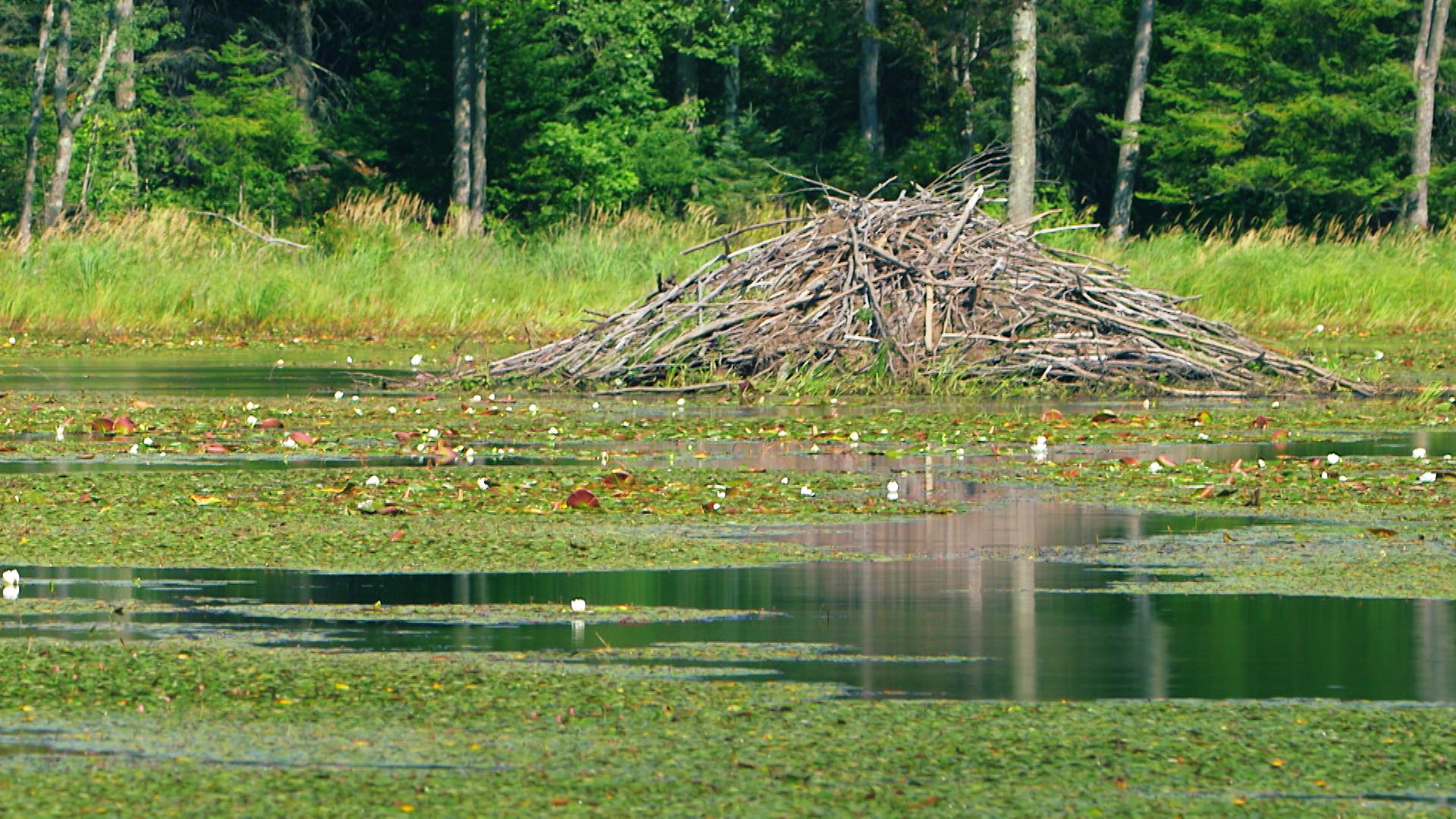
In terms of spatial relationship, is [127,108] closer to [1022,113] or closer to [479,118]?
[479,118]

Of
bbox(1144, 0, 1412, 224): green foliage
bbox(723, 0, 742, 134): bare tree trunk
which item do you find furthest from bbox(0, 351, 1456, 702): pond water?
bbox(723, 0, 742, 134): bare tree trunk

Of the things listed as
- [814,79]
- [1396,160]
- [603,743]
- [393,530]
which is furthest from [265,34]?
[603,743]

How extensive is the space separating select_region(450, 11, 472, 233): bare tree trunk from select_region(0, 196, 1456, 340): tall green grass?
44.2 ft

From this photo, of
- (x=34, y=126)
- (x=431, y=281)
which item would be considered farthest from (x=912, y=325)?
(x=34, y=126)

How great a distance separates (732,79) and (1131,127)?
33.9 feet

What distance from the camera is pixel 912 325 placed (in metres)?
19.7

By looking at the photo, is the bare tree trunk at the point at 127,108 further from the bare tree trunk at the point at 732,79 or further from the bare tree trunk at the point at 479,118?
the bare tree trunk at the point at 732,79

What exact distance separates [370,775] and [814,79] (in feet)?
178

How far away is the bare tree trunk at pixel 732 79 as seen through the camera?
5462 cm

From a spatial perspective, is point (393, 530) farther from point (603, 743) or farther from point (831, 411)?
point (831, 411)

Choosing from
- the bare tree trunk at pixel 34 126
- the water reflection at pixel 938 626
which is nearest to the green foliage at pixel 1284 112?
the bare tree trunk at pixel 34 126

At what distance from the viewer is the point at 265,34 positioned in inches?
2216

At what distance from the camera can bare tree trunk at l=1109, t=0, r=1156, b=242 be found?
50997mm

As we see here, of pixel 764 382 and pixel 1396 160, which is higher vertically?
pixel 1396 160
